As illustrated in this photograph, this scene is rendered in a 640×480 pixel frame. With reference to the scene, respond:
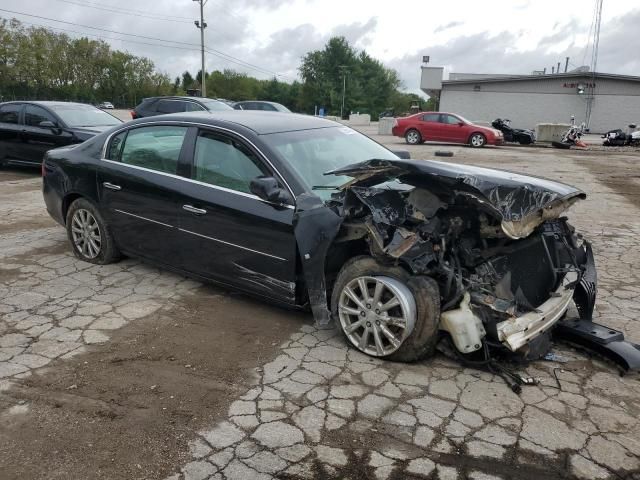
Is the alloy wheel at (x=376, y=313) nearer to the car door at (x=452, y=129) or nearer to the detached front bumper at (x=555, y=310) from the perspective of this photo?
the detached front bumper at (x=555, y=310)

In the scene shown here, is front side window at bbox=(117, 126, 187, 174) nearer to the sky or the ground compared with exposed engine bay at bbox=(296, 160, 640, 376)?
nearer to the sky

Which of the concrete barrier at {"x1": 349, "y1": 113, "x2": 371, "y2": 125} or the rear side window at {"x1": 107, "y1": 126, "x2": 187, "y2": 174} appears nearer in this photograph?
the rear side window at {"x1": 107, "y1": 126, "x2": 187, "y2": 174}

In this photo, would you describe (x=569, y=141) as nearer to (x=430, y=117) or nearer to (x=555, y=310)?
(x=430, y=117)

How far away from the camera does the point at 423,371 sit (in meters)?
3.42

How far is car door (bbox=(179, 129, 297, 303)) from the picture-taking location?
12.6 feet

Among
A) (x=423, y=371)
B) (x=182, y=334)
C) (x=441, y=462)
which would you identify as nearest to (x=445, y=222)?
(x=423, y=371)

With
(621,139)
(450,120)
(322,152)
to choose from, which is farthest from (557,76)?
(322,152)

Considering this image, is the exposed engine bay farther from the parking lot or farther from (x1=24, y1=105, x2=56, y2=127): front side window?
(x1=24, y1=105, x2=56, y2=127): front side window

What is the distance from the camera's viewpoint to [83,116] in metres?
11.0

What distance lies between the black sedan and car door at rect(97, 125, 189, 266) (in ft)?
0.05

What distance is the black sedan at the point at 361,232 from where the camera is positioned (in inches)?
131

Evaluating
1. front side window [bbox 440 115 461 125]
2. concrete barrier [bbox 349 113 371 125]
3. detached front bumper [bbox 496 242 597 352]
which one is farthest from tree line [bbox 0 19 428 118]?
detached front bumper [bbox 496 242 597 352]

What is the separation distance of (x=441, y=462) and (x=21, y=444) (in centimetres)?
210

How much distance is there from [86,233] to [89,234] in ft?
0.15
